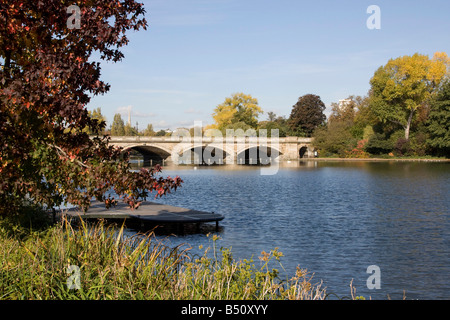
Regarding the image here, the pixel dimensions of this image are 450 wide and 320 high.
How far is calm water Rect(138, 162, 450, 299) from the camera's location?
1722cm

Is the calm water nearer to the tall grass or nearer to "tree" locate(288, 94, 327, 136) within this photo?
the tall grass

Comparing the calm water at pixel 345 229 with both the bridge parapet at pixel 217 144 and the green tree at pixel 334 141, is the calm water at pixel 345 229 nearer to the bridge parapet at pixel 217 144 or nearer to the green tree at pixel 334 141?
the bridge parapet at pixel 217 144

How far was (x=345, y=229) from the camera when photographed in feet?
85.1

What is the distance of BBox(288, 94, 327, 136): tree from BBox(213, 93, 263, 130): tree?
8.21 m

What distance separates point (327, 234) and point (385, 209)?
403 inches

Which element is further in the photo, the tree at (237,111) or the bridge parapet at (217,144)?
the tree at (237,111)

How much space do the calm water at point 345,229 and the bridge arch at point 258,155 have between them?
189 feet

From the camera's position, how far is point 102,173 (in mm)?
10070

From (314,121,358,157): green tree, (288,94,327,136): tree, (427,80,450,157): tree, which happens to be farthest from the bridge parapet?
(427,80,450,157): tree

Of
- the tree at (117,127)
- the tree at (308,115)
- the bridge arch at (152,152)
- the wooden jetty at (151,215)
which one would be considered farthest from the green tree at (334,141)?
the wooden jetty at (151,215)

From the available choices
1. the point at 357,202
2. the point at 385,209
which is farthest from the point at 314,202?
the point at 385,209

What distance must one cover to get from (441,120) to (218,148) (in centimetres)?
3837

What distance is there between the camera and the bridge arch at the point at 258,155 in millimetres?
108613
